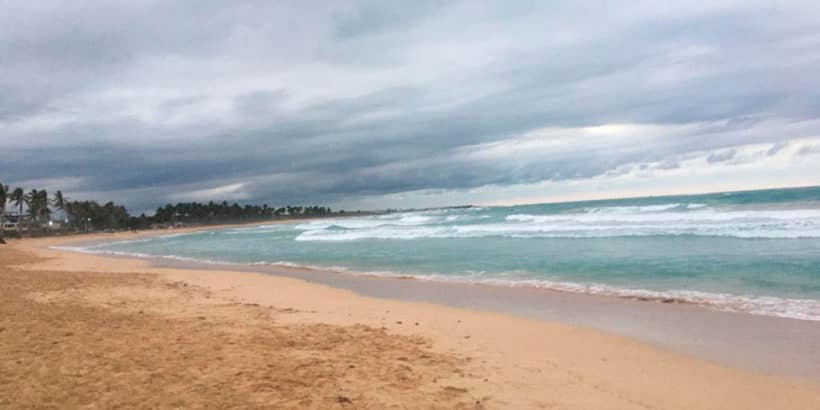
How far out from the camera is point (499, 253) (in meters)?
20.0

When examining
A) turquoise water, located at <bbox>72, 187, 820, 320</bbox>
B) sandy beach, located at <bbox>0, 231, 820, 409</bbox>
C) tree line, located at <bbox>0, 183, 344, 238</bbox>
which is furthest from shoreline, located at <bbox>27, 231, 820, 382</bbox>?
tree line, located at <bbox>0, 183, 344, 238</bbox>

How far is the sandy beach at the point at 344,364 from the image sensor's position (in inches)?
179

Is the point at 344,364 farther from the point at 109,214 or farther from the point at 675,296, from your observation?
the point at 109,214

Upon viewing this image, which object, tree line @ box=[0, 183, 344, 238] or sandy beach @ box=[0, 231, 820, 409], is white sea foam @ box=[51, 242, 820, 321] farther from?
tree line @ box=[0, 183, 344, 238]

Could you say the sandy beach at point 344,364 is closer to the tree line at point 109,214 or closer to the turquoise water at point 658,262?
the turquoise water at point 658,262

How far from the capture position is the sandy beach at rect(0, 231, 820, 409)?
179 inches

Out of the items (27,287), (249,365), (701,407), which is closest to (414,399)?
(249,365)

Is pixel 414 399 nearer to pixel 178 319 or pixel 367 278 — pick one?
pixel 178 319

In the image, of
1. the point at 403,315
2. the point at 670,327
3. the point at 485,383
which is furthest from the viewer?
the point at 403,315

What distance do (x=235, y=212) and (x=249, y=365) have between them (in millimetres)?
150909

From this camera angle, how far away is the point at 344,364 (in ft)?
18.4

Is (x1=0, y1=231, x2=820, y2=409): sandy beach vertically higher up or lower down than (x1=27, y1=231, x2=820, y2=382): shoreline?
higher up

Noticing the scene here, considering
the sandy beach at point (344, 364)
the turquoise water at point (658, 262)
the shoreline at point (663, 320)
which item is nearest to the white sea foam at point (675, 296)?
the turquoise water at point (658, 262)

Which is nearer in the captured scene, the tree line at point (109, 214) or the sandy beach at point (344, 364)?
the sandy beach at point (344, 364)
